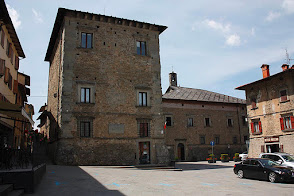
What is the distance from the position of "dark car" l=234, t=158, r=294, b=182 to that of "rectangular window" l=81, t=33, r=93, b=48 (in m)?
15.7

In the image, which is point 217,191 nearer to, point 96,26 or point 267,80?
point 96,26

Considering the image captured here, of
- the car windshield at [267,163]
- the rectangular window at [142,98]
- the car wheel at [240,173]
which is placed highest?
the rectangular window at [142,98]

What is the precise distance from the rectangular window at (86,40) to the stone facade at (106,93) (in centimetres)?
28

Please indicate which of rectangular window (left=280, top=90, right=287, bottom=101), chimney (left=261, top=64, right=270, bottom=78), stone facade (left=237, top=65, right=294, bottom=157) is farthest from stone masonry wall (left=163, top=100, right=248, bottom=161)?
rectangular window (left=280, top=90, right=287, bottom=101)

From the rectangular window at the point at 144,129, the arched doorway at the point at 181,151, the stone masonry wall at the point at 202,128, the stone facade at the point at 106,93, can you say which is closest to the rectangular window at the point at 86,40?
the stone facade at the point at 106,93

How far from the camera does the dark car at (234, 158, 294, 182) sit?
1308 centimetres

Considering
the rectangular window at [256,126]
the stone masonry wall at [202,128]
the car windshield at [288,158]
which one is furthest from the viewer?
the stone masonry wall at [202,128]

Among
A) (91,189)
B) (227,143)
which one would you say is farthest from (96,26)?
(227,143)

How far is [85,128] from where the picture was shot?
863 inches

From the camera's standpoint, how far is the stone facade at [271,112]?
84.4 ft

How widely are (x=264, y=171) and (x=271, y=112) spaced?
15.3m

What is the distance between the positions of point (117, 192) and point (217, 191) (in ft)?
13.0

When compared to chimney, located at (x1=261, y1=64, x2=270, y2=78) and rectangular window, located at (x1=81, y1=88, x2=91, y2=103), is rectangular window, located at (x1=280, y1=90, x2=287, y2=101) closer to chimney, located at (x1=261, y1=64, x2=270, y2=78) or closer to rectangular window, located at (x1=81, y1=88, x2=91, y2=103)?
chimney, located at (x1=261, y1=64, x2=270, y2=78)

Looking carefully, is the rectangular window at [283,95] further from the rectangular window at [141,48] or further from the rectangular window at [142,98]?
the rectangular window at [141,48]
